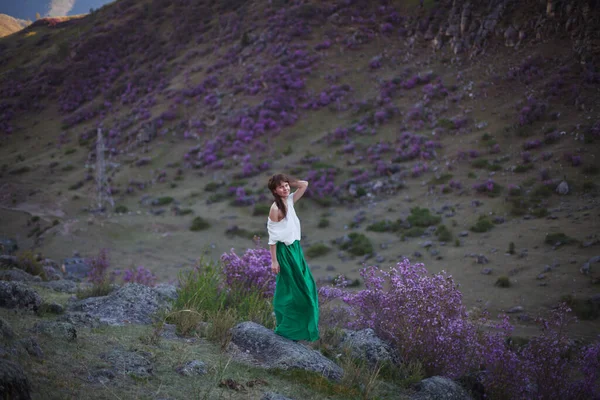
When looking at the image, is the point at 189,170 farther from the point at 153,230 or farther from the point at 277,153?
the point at 153,230

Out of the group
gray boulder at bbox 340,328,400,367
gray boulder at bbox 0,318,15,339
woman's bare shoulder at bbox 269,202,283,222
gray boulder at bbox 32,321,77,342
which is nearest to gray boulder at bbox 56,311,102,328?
gray boulder at bbox 32,321,77,342

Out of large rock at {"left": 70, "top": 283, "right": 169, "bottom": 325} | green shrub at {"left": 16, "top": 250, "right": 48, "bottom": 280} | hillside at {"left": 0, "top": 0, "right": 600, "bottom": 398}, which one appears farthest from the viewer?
hillside at {"left": 0, "top": 0, "right": 600, "bottom": 398}

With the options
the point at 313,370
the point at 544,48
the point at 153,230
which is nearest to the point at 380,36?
the point at 544,48

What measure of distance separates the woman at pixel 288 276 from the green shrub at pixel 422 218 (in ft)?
35.5

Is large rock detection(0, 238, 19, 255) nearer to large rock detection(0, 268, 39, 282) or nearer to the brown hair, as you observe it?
large rock detection(0, 268, 39, 282)

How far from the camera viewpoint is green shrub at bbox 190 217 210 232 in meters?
18.8

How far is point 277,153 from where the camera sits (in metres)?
24.4

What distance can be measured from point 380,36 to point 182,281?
1116 inches

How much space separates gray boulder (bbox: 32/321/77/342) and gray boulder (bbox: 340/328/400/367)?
3.03 m

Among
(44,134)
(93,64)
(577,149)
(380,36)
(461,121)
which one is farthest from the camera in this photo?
(93,64)

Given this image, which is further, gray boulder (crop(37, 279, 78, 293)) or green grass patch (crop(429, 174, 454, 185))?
green grass patch (crop(429, 174, 454, 185))

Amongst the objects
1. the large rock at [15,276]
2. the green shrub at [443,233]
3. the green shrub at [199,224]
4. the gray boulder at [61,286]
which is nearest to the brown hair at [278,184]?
the gray boulder at [61,286]

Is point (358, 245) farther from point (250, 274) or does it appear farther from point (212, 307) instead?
point (212, 307)

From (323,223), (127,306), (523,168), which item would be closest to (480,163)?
(523,168)
